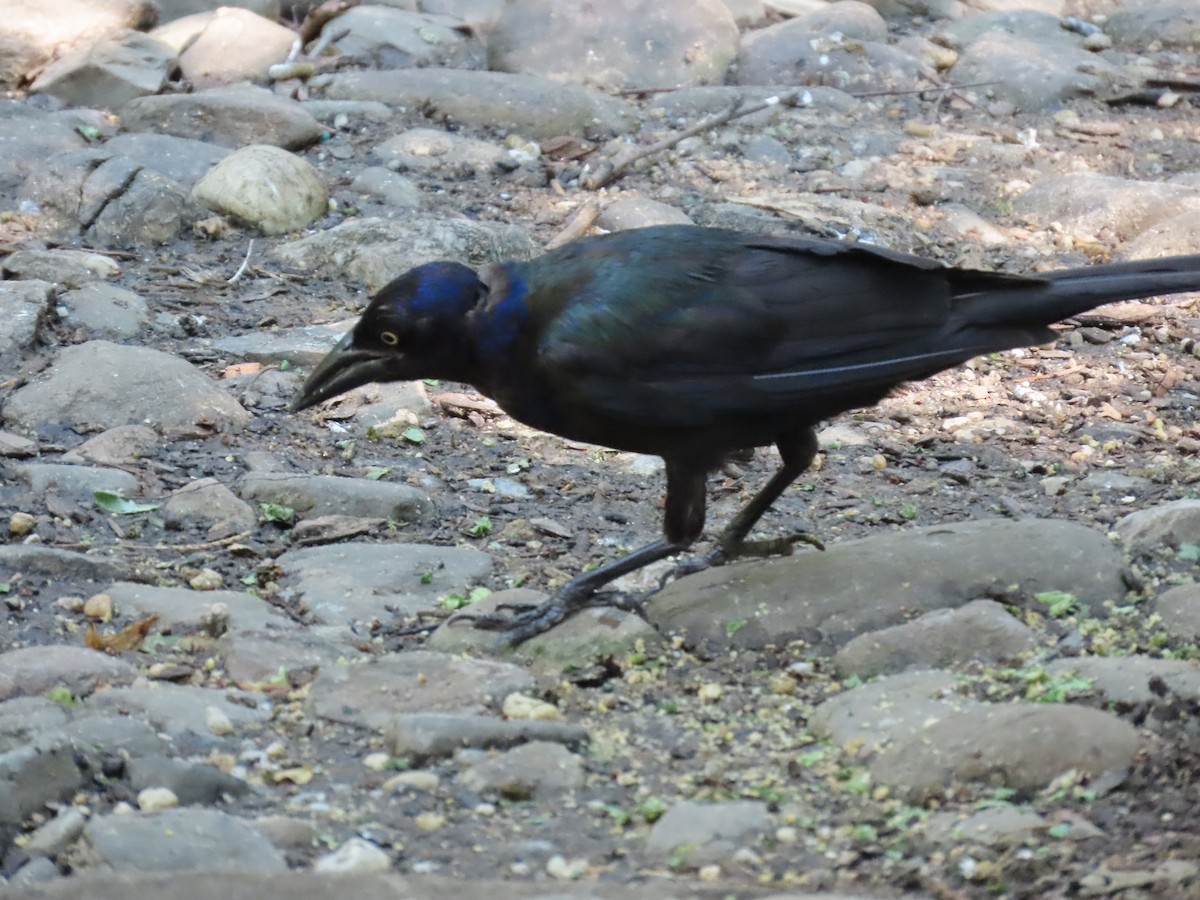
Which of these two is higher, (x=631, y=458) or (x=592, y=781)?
(x=592, y=781)

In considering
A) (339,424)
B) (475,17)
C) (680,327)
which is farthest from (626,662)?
(475,17)

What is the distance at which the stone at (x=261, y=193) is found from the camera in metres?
6.96

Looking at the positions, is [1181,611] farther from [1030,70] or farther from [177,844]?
[1030,70]

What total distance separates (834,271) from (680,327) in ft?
1.40

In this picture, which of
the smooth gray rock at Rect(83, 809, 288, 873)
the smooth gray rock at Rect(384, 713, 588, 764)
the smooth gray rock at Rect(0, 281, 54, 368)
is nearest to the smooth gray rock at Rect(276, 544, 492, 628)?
the smooth gray rock at Rect(384, 713, 588, 764)

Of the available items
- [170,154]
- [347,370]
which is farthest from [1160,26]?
[347,370]

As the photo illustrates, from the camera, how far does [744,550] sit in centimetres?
430

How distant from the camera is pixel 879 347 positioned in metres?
3.92

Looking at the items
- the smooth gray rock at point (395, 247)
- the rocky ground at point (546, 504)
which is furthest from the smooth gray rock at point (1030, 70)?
the smooth gray rock at point (395, 247)

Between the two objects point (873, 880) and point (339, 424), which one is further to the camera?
point (339, 424)

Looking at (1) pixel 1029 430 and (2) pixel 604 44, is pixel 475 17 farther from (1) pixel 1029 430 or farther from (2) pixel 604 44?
(1) pixel 1029 430

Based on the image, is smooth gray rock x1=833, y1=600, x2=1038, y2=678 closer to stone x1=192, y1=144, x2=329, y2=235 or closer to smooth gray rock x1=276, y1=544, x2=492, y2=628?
smooth gray rock x1=276, y1=544, x2=492, y2=628

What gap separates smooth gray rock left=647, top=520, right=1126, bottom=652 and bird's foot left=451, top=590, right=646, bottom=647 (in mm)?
89

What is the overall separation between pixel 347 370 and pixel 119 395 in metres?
1.43
